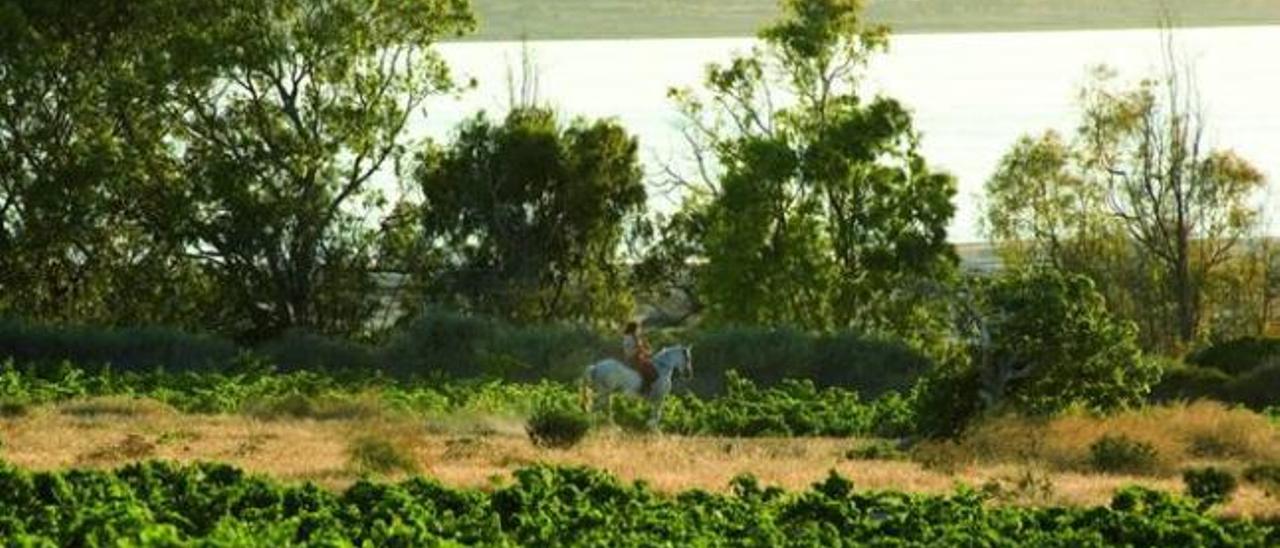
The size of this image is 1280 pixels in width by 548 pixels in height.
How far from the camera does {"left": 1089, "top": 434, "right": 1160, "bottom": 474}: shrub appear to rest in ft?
111

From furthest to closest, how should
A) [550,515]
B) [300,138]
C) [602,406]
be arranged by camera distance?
1. [300,138]
2. [602,406]
3. [550,515]

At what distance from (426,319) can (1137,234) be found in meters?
24.0

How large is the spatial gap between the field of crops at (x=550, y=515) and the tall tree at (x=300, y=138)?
101ft

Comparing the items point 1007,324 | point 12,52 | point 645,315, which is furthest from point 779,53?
point 1007,324

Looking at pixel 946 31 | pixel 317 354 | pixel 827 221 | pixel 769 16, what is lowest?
pixel 317 354

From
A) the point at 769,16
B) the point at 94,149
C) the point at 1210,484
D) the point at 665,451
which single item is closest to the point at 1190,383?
the point at 665,451

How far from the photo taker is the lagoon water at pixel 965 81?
96.3m

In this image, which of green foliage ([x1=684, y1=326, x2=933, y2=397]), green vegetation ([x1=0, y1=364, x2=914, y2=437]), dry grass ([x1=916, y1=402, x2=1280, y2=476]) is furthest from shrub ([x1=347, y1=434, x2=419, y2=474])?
green foliage ([x1=684, y1=326, x2=933, y2=397])

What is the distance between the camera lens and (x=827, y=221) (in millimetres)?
59062

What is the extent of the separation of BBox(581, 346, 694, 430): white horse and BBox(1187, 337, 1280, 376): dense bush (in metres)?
16.0

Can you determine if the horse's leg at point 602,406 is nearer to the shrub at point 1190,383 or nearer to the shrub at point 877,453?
the shrub at point 877,453

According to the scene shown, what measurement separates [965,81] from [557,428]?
Result: 360ft

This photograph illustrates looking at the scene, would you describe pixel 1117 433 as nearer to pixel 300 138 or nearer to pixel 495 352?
pixel 495 352

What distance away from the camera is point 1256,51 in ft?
545
